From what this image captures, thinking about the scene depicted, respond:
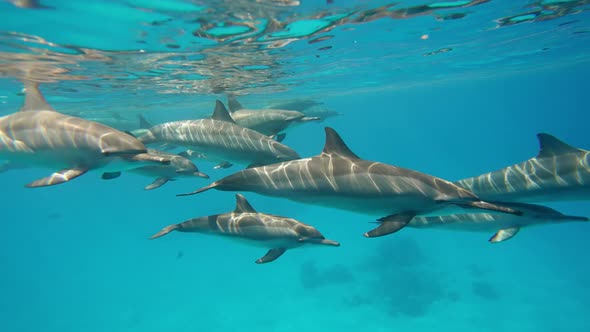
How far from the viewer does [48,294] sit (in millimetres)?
36250

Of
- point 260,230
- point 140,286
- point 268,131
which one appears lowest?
point 140,286

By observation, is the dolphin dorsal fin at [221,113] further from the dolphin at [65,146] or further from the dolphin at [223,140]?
the dolphin at [65,146]

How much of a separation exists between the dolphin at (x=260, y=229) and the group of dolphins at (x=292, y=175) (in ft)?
0.07

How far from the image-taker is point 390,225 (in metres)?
4.71

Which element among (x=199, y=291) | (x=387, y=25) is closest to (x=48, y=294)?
(x=199, y=291)

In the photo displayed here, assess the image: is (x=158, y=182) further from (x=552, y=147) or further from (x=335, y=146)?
(x=552, y=147)

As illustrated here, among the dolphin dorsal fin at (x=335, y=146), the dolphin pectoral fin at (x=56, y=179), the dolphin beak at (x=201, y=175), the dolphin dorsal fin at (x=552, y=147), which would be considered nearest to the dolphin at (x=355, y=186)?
the dolphin dorsal fin at (x=335, y=146)

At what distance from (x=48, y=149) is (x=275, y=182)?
394 cm

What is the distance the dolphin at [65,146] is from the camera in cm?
550

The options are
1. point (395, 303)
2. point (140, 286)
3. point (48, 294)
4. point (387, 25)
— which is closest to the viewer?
point (387, 25)

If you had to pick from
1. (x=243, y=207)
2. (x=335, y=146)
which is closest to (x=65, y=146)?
(x=243, y=207)

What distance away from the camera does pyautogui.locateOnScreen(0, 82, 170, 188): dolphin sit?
550 centimetres

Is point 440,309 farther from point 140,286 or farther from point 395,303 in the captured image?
point 140,286

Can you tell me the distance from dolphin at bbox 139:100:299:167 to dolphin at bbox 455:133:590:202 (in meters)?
4.65
